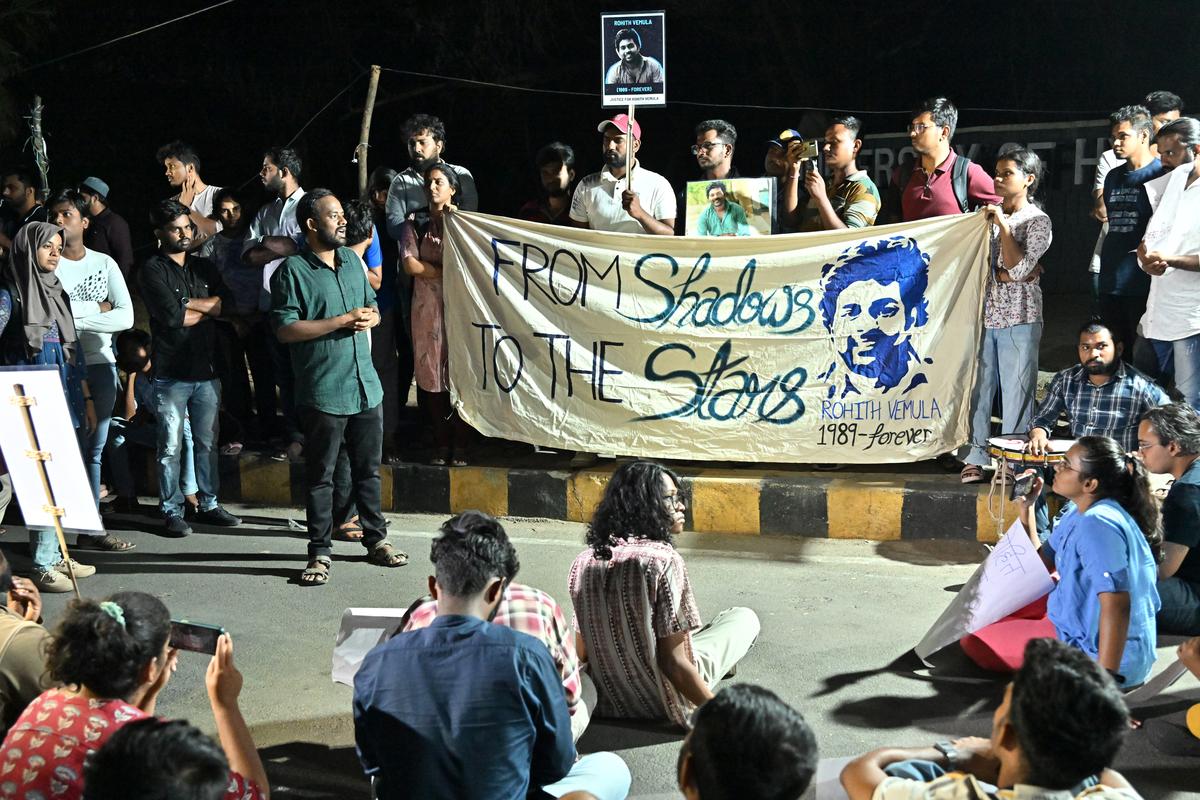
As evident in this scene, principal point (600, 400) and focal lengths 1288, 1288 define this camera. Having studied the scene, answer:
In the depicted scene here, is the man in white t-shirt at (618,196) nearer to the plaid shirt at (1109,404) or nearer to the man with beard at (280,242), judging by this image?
the man with beard at (280,242)

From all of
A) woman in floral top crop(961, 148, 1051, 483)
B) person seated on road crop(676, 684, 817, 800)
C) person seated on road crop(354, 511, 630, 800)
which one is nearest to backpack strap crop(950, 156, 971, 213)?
woman in floral top crop(961, 148, 1051, 483)

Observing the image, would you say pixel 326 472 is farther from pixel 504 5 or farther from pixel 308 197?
pixel 504 5

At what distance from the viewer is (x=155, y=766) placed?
104 inches

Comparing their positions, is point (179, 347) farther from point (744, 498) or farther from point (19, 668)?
point (19, 668)

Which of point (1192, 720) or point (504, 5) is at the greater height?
point (504, 5)

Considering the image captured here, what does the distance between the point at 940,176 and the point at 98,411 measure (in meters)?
5.23

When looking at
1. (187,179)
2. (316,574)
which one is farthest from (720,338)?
(187,179)

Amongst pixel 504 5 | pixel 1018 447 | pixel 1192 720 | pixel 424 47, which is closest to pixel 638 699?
pixel 1192 720

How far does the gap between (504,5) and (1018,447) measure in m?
11.4

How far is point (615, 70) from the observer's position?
25.2 feet

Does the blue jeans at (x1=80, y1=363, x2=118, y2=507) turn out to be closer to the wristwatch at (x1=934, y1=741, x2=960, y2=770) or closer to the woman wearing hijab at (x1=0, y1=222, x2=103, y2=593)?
the woman wearing hijab at (x1=0, y1=222, x2=103, y2=593)

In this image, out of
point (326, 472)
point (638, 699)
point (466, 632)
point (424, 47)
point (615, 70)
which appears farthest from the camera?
point (424, 47)

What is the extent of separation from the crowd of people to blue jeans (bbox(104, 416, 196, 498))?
0.02 metres

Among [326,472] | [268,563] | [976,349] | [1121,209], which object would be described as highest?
[1121,209]
